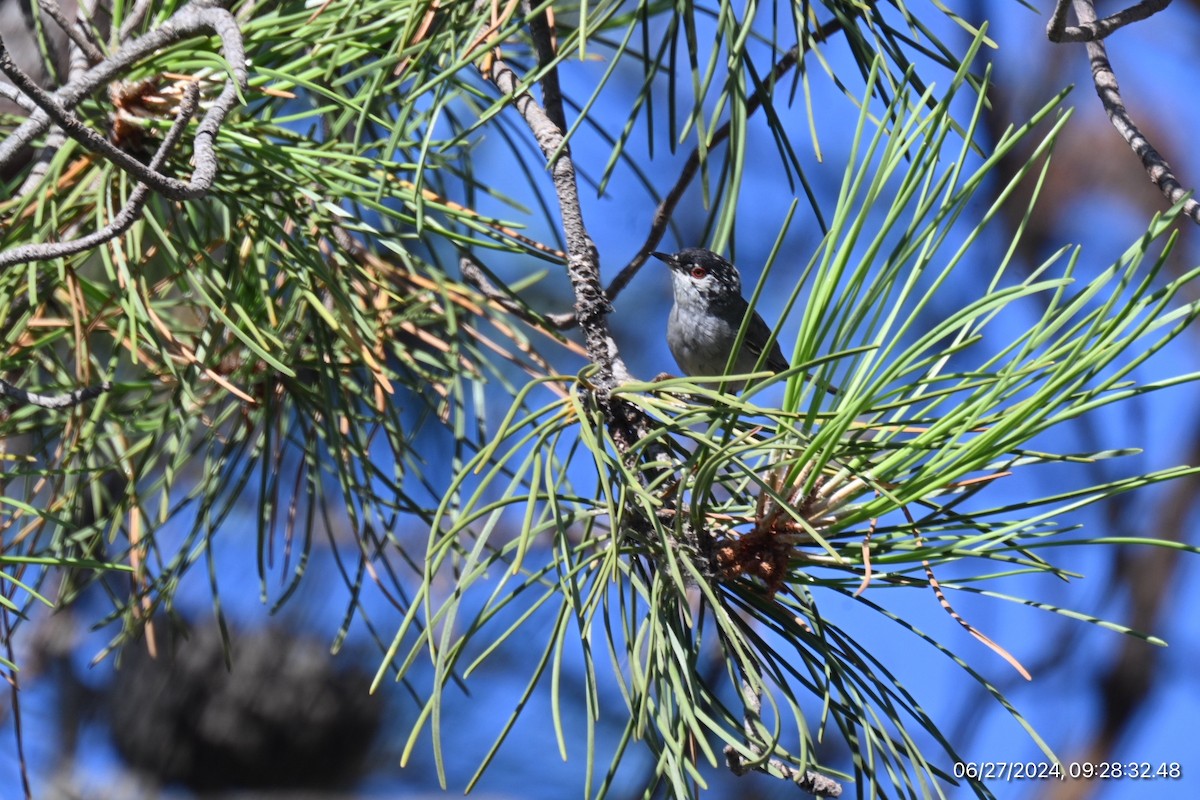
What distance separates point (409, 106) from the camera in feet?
3.70

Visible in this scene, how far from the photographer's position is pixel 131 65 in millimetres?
1307

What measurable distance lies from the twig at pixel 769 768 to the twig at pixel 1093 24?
0.67 m

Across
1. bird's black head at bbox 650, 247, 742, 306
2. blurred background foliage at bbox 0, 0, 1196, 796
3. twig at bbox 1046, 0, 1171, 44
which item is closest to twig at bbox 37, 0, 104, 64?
blurred background foliage at bbox 0, 0, 1196, 796

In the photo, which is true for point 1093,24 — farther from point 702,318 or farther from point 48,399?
point 702,318

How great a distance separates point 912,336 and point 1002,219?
2.28ft

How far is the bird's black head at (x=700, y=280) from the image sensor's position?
8.90ft

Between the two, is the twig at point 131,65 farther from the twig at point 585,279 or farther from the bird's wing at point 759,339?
the bird's wing at point 759,339

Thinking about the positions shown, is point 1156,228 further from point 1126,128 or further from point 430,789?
point 430,789

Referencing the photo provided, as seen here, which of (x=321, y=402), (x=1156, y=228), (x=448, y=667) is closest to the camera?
(x=1156, y=228)

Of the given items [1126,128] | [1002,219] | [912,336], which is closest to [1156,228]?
[1126,128]

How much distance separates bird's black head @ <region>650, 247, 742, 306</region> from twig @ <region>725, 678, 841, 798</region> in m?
Result: 1.77

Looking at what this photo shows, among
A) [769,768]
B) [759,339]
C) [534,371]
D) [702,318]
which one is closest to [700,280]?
[702,318]

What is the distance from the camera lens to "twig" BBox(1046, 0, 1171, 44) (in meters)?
1.05

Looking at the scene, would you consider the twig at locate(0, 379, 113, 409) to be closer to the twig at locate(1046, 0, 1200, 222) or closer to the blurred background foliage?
the blurred background foliage
